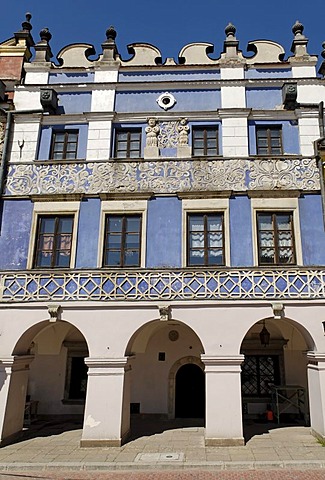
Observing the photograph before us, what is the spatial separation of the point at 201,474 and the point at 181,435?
2.96m

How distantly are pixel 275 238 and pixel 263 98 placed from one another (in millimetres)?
5153

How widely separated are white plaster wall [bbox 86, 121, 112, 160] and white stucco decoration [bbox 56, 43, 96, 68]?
300 cm

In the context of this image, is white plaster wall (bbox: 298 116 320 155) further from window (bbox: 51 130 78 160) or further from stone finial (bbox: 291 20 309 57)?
window (bbox: 51 130 78 160)

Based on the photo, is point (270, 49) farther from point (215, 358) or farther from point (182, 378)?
point (182, 378)

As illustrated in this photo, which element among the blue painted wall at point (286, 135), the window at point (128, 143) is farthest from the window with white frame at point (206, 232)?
the window at point (128, 143)

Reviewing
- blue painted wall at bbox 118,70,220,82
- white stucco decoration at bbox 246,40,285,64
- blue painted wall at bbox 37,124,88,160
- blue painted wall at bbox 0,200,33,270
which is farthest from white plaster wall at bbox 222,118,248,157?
blue painted wall at bbox 0,200,33,270

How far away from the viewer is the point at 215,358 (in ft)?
35.2

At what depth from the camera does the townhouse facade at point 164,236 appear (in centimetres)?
1105

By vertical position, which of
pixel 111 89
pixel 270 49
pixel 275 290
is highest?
pixel 270 49

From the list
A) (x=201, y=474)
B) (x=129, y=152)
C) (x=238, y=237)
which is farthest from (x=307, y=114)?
(x=201, y=474)

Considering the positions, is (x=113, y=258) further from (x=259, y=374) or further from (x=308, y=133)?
(x=308, y=133)

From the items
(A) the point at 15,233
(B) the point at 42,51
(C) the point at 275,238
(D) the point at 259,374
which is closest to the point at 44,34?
(B) the point at 42,51

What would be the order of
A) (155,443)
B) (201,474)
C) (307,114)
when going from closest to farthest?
(201,474), (155,443), (307,114)

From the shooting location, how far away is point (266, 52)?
1448 centimetres
